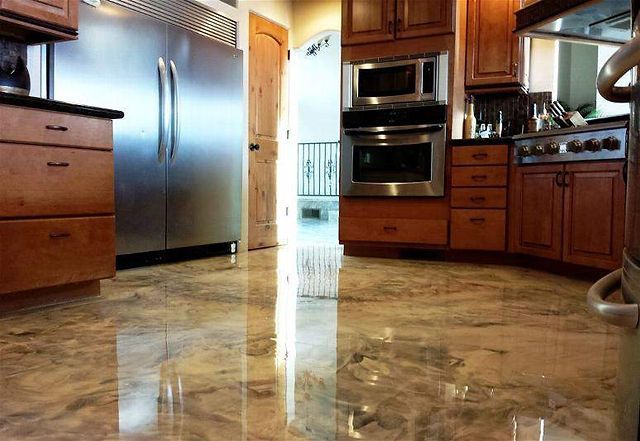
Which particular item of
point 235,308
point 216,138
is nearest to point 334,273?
point 235,308

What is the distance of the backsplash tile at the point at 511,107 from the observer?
443cm

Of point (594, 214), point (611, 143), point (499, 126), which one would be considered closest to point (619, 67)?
point (611, 143)

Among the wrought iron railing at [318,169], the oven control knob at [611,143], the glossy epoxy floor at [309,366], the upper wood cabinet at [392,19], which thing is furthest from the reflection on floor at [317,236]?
the wrought iron railing at [318,169]

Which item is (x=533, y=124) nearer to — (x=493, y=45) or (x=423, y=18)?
(x=493, y=45)

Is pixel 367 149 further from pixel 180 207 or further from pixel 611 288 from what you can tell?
pixel 611 288

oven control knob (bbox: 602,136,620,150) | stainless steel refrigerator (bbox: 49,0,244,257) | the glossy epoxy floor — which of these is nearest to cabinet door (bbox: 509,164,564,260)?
oven control knob (bbox: 602,136,620,150)

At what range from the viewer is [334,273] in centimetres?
344

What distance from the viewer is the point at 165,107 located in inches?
148

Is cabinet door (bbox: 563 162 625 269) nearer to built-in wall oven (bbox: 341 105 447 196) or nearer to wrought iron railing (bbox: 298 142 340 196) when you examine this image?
built-in wall oven (bbox: 341 105 447 196)

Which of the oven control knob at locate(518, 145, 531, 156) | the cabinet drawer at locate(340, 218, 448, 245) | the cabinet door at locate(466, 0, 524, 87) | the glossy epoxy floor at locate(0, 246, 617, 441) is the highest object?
the cabinet door at locate(466, 0, 524, 87)

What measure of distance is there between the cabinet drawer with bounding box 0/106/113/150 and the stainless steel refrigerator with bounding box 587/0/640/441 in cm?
202

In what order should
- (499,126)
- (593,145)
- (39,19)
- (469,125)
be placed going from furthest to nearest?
1. (499,126)
2. (469,125)
3. (593,145)
4. (39,19)

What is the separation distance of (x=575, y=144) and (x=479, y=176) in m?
0.82

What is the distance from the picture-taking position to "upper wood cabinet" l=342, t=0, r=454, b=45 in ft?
13.1
